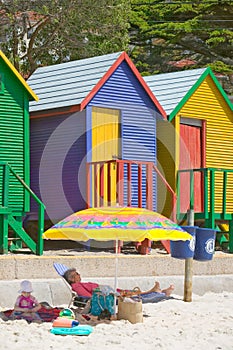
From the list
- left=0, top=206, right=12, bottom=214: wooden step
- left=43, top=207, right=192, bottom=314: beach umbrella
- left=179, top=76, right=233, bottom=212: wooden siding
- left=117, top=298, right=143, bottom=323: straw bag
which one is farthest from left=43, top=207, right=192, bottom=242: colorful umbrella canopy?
left=179, top=76, right=233, bottom=212: wooden siding

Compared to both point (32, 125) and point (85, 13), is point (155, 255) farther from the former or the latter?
point (85, 13)

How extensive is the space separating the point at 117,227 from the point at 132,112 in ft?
25.8

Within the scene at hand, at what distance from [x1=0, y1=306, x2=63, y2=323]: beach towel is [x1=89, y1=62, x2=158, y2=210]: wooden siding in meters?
6.76

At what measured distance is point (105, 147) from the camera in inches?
771

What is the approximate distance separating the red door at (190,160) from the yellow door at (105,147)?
2.30 m

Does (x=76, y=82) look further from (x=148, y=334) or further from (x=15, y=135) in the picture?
(x=148, y=334)

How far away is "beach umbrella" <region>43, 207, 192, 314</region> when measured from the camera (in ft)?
42.2

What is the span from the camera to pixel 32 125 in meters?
20.2

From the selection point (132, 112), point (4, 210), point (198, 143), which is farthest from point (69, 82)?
point (4, 210)

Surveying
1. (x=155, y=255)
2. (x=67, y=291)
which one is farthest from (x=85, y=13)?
(x=67, y=291)

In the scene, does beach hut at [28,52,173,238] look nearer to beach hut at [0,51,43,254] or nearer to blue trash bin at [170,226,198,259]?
beach hut at [0,51,43,254]

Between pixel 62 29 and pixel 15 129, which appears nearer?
pixel 15 129

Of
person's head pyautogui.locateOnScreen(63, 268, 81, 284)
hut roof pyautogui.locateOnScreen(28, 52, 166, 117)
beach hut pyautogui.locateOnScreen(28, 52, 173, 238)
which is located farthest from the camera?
hut roof pyautogui.locateOnScreen(28, 52, 166, 117)

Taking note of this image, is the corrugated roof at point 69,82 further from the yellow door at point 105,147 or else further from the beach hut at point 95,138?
the yellow door at point 105,147
